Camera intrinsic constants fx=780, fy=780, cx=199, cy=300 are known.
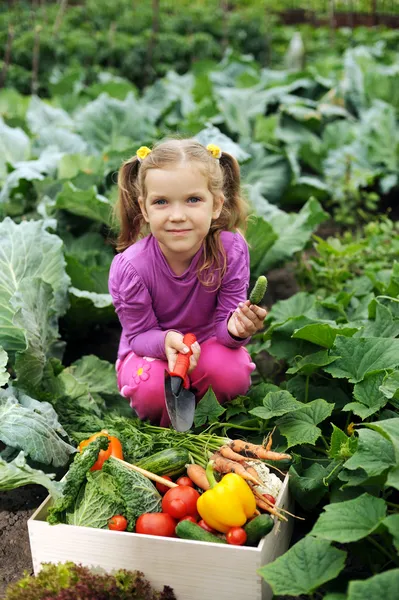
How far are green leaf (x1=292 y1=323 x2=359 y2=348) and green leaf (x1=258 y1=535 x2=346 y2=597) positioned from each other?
Answer: 1099mm

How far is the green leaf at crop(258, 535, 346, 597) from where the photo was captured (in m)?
2.34

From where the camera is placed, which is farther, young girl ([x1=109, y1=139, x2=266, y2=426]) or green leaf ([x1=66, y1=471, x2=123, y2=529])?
young girl ([x1=109, y1=139, x2=266, y2=426])

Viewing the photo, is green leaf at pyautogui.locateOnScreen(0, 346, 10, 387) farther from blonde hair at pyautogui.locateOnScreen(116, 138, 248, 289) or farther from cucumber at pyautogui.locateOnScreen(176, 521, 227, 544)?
cucumber at pyautogui.locateOnScreen(176, 521, 227, 544)

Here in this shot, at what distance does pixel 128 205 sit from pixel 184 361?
0.77m

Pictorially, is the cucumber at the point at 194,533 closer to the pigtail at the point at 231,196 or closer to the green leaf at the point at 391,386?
the green leaf at the point at 391,386

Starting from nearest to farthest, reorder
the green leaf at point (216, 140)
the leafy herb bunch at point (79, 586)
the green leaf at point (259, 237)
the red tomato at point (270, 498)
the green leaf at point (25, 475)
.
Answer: the leafy herb bunch at point (79, 586) < the green leaf at point (25, 475) < the red tomato at point (270, 498) < the green leaf at point (259, 237) < the green leaf at point (216, 140)

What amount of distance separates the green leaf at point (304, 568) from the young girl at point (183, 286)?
97cm

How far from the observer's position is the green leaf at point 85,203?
4.38 metres

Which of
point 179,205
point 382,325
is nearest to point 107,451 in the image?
point 179,205

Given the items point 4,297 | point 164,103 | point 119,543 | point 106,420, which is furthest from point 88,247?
point 164,103

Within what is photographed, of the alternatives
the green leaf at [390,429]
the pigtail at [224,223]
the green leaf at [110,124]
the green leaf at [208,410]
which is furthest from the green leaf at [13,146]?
the green leaf at [390,429]

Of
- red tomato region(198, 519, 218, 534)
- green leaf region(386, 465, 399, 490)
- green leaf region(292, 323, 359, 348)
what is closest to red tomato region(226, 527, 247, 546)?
red tomato region(198, 519, 218, 534)

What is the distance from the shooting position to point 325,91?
7.93 metres

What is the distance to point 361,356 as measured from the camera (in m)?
3.27
